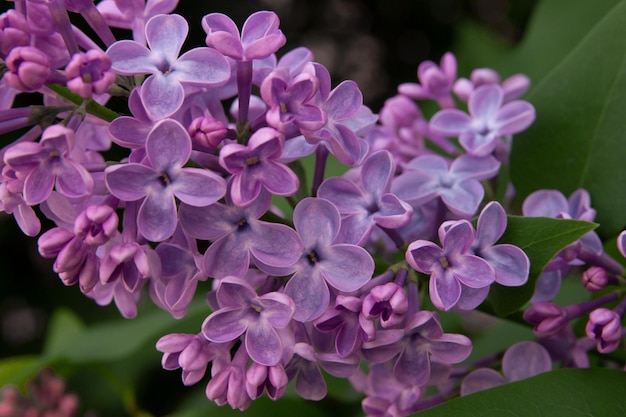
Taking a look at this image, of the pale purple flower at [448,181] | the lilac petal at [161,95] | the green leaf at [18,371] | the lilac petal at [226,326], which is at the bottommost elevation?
the green leaf at [18,371]

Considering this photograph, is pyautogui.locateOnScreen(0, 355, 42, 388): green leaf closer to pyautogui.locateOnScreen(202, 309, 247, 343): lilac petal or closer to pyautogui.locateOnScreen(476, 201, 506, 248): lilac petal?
pyautogui.locateOnScreen(202, 309, 247, 343): lilac petal

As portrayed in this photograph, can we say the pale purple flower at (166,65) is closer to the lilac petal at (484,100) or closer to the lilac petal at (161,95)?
the lilac petal at (161,95)

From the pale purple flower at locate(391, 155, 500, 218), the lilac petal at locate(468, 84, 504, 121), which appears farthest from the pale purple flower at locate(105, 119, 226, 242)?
the lilac petal at locate(468, 84, 504, 121)

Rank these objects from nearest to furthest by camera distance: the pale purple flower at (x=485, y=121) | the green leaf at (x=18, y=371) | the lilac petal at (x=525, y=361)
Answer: the lilac petal at (x=525, y=361) → the pale purple flower at (x=485, y=121) → the green leaf at (x=18, y=371)

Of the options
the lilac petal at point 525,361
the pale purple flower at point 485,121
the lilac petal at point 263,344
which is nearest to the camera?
the lilac petal at point 263,344

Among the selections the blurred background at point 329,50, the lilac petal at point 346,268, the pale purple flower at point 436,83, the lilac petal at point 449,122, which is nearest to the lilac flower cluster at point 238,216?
the lilac petal at point 346,268

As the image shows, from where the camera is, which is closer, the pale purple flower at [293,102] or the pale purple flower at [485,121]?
the pale purple flower at [293,102]
